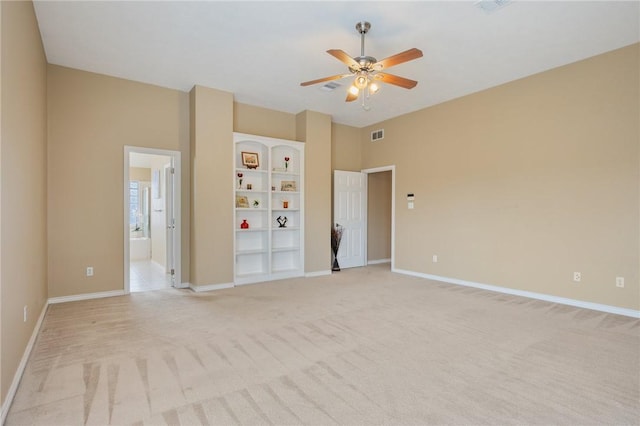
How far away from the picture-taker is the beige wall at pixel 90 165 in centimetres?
427

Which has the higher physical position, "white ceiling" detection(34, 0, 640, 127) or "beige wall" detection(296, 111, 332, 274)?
"white ceiling" detection(34, 0, 640, 127)

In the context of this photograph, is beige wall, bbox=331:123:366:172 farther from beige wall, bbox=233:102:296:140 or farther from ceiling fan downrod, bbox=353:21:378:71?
ceiling fan downrod, bbox=353:21:378:71

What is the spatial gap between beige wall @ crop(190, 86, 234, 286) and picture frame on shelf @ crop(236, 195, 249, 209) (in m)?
0.33

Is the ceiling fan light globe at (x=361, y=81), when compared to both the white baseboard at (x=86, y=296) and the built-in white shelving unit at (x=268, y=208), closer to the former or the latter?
the built-in white shelving unit at (x=268, y=208)

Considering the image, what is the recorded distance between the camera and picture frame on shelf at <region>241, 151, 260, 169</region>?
5680 millimetres

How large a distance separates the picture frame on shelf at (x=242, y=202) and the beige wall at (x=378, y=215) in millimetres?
2989

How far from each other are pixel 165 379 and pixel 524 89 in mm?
5513

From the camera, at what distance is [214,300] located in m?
4.44

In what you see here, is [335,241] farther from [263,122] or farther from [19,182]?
[19,182]

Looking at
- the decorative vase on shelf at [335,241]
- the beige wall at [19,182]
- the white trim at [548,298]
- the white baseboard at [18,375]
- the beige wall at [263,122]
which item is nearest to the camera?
the white baseboard at [18,375]

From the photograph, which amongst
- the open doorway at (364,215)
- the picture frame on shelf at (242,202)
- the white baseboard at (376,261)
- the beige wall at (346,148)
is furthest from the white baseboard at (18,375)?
the white baseboard at (376,261)

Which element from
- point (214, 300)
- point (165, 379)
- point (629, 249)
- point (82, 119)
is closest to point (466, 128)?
point (629, 249)

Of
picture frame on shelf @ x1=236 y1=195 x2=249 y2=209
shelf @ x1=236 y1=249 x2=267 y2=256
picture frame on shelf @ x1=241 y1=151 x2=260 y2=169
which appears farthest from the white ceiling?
shelf @ x1=236 y1=249 x2=267 y2=256

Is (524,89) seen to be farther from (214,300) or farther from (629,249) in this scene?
(214,300)
